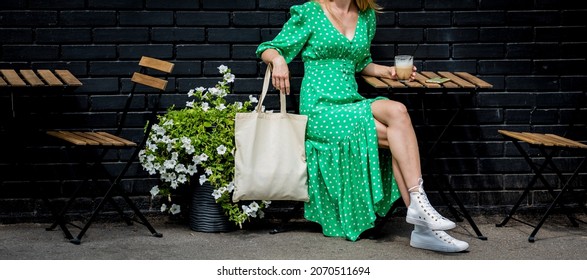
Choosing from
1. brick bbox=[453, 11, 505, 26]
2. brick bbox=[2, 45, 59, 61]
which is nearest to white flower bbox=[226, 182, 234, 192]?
brick bbox=[2, 45, 59, 61]

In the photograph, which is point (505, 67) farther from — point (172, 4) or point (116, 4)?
point (116, 4)

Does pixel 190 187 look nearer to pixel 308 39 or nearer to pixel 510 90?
pixel 308 39

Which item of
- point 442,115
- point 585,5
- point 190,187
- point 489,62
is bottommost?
point 190,187

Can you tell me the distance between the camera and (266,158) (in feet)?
17.6

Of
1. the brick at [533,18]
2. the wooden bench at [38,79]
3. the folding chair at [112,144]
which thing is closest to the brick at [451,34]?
the brick at [533,18]

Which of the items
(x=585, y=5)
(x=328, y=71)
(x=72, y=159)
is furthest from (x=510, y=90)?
(x=72, y=159)

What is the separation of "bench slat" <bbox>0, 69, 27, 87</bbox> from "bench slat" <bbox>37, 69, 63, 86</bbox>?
0.48 ft

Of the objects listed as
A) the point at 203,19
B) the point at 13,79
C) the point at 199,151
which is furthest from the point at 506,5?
the point at 13,79

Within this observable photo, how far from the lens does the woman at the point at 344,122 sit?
5.22 metres

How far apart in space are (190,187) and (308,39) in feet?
3.99

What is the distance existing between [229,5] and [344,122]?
1.28m

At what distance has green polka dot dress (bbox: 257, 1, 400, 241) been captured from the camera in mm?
5402

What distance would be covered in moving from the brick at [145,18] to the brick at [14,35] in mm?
633

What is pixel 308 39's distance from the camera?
5.66m
